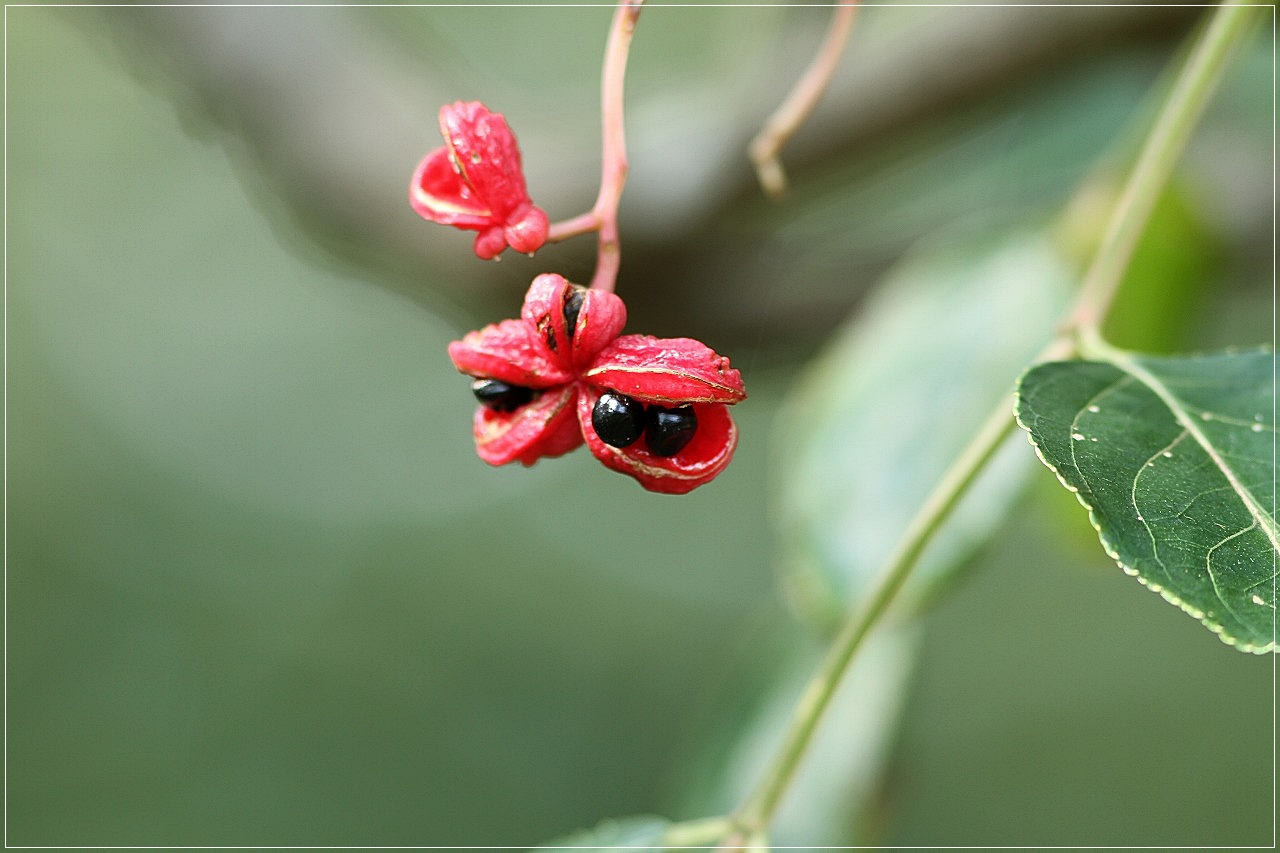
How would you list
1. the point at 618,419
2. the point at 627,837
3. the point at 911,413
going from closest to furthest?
A: the point at 618,419 < the point at 627,837 < the point at 911,413

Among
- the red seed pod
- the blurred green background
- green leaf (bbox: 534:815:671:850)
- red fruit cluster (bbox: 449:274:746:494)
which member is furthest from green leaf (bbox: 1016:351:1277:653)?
the blurred green background

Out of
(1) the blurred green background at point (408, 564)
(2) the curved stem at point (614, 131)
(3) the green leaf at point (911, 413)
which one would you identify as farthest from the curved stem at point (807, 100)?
(1) the blurred green background at point (408, 564)

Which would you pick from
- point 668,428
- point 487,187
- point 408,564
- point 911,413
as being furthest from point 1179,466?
point 408,564

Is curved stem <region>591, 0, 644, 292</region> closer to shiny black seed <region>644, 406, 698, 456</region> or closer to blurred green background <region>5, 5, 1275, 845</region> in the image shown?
shiny black seed <region>644, 406, 698, 456</region>

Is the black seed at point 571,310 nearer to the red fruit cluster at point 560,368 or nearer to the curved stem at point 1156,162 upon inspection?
the red fruit cluster at point 560,368

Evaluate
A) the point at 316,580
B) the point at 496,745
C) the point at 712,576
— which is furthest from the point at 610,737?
the point at 316,580

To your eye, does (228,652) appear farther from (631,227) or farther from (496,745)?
(631,227)

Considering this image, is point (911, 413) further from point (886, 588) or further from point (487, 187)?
point (487, 187)
